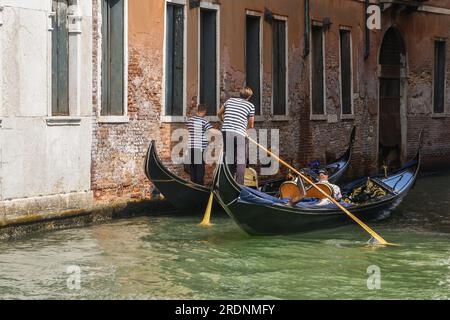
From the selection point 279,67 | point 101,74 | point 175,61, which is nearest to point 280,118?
point 279,67

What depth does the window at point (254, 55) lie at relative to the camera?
41.1ft

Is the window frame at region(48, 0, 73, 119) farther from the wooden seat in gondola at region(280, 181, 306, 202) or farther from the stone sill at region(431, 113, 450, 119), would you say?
the stone sill at region(431, 113, 450, 119)

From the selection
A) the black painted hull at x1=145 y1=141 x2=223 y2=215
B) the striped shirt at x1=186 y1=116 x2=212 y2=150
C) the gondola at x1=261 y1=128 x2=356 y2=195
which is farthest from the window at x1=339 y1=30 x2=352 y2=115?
the black painted hull at x1=145 y1=141 x2=223 y2=215

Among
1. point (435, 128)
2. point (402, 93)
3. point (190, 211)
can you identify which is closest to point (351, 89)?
point (402, 93)

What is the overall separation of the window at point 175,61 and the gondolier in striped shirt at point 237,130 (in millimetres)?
1091

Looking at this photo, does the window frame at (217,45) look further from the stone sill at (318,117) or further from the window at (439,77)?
the window at (439,77)

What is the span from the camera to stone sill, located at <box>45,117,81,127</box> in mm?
9180

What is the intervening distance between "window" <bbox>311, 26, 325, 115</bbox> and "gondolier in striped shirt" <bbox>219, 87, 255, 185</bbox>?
4.17 metres

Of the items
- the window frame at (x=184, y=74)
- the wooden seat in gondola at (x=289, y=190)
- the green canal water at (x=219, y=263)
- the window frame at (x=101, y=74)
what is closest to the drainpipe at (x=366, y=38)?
the window frame at (x=184, y=74)

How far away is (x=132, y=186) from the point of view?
1038 cm

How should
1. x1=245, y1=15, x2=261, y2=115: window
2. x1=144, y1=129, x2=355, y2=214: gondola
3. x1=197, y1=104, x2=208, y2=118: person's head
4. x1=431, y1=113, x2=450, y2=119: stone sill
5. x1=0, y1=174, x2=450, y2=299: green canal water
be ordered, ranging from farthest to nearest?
x1=431, y1=113, x2=450, y2=119: stone sill, x1=245, y1=15, x2=261, y2=115: window, x1=197, y1=104, x2=208, y2=118: person's head, x1=144, y1=129, x2=355, y2=214: gondola, x1=0, y1=174, x2=450, y2=299: green canal water
